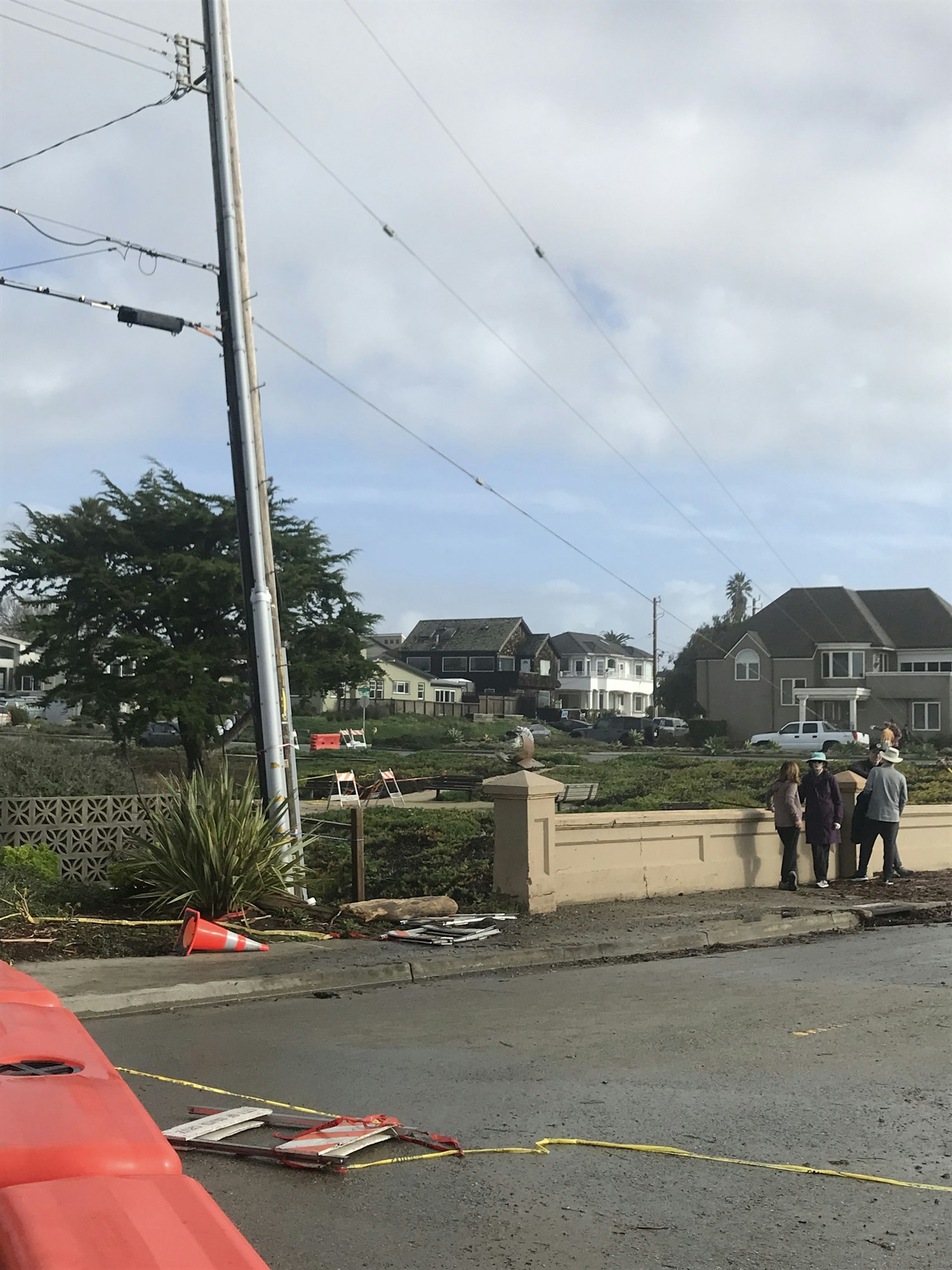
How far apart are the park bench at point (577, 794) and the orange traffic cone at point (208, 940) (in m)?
15.2

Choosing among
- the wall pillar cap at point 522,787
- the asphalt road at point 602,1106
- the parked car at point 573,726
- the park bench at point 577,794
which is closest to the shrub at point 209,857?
the wall pillar cap at point 522,787

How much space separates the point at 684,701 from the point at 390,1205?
258ft

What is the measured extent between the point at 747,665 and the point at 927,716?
9919mm

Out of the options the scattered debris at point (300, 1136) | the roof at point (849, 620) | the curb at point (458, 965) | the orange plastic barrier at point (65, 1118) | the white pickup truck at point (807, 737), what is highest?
the roof at point (849, 620)

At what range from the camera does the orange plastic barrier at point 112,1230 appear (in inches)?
94.1

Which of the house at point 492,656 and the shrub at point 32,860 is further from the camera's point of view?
the house at point 492,656

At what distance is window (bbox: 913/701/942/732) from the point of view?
65375 mm

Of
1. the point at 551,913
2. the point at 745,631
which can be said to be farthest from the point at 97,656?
the point at 745,631

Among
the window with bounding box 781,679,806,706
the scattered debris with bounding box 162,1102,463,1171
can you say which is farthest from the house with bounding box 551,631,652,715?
the scattered debris with bounding box 162,1102,463,1171

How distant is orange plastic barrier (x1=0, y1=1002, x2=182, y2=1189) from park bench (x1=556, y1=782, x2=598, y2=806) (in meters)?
22.2

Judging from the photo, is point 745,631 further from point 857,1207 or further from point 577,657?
point 857,1207

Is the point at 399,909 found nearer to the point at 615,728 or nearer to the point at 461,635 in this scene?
the point at 615,728

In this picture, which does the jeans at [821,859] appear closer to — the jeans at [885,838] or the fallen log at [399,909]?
the jeans at [885,838]

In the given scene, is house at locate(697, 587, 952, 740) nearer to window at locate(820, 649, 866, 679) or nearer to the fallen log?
window at locate(820, 649, 866, 679)
